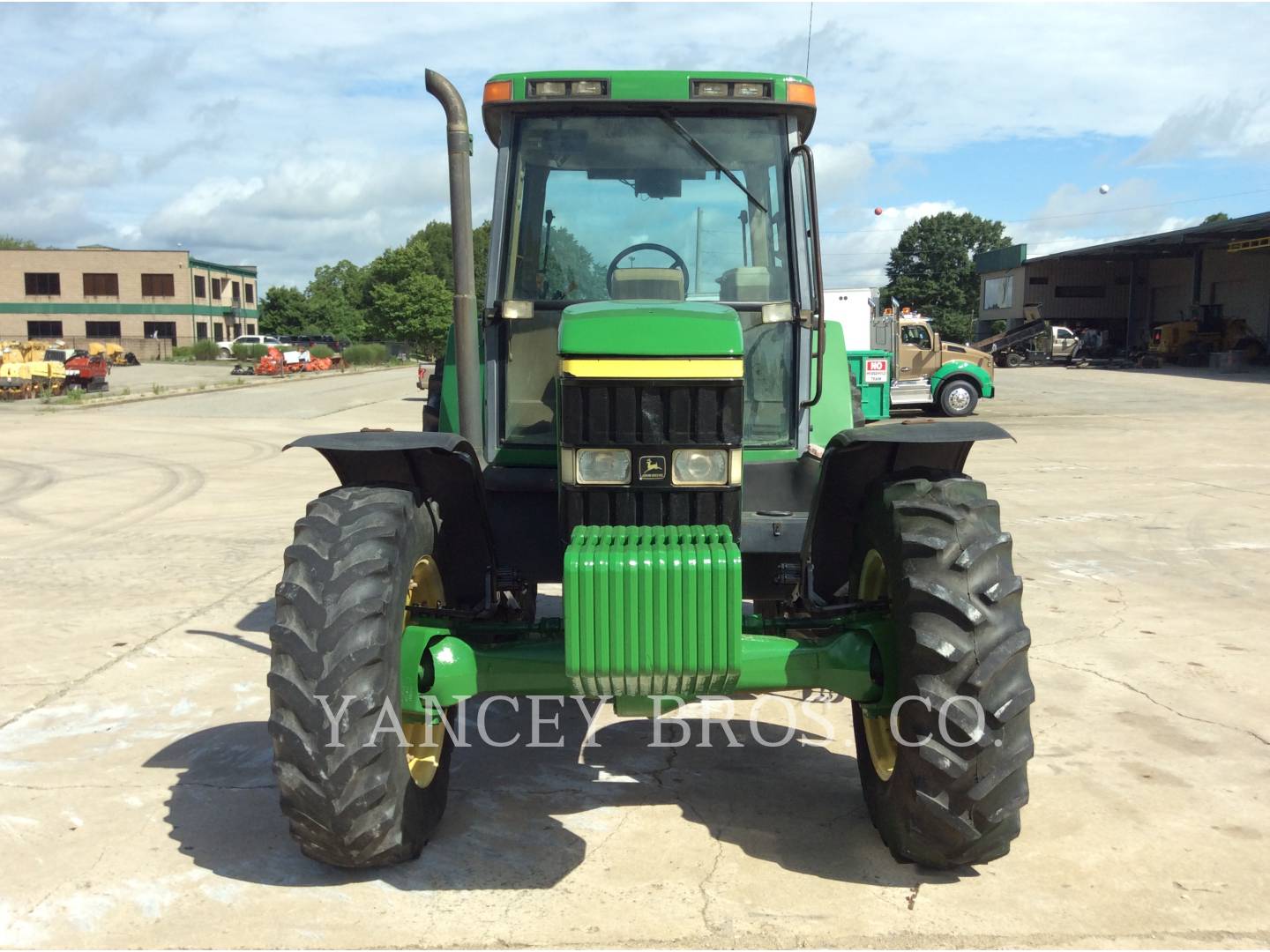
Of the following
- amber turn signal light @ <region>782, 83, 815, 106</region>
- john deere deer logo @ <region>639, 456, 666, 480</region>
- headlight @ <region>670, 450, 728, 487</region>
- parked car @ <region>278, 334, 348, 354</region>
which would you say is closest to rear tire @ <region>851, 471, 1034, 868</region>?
headlight @ <region>670, 450, 728, 487</region>

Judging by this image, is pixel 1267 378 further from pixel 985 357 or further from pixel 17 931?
pixel 17 931

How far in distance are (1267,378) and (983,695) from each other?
38.4 metres

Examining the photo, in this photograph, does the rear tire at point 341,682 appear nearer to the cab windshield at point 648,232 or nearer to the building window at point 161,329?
the cab windshield at point 648,232

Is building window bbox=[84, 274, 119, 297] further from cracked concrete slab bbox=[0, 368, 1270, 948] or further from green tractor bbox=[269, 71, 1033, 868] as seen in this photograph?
green tractor bbox=[269, 71, 1033, 868]

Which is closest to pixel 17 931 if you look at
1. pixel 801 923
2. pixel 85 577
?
pixel 801 923

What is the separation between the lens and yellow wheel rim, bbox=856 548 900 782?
167 inches

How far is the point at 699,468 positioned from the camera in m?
4.11

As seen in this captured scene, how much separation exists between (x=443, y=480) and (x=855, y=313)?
21.9m

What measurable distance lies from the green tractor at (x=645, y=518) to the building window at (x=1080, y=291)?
60206 mm

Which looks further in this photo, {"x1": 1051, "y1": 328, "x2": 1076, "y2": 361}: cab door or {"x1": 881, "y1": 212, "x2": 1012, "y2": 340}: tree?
{"x1": 881, "y1": 212, "x2": 1012, "y2": 340}: tree

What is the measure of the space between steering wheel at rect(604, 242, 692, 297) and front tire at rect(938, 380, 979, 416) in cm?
2211

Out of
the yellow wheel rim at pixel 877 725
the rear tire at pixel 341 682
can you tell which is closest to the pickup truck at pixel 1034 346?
the yellow wheel rim at pixel 877 725

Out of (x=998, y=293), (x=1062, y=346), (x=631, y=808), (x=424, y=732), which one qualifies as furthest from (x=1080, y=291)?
(x=424, y=732)

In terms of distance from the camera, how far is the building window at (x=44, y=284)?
76.9 m
